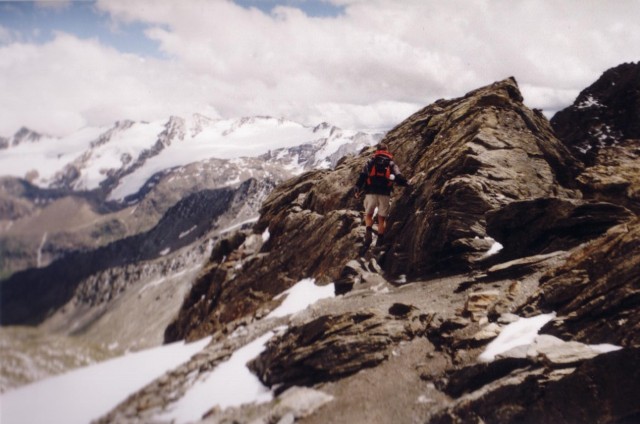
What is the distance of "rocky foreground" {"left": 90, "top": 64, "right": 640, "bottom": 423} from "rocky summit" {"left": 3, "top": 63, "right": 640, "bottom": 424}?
66 millimetres

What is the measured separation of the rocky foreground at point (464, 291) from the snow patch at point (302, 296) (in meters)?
1.10

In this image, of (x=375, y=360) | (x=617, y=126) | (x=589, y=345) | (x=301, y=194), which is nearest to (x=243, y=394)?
(x=375, y=360)

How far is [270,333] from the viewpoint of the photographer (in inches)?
906

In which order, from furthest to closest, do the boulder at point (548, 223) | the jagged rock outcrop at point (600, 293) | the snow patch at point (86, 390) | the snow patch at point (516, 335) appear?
the snow patch at point (86, 390)
the boulder at point (548, 223)
the snow patch at point (516, 335)
the jagged rock outcrop at point (600, 293)

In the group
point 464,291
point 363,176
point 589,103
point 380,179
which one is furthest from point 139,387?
point 589,103

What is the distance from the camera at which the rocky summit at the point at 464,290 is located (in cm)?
1151

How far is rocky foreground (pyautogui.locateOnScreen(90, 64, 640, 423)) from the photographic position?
1141cm

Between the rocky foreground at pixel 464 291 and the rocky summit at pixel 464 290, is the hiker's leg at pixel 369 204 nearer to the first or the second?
the rocky summit at pixel 464 290

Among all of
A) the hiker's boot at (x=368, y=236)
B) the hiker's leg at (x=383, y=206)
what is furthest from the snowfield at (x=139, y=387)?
the hiker's leg at (x=383, y=206)

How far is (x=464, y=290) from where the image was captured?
730 inches

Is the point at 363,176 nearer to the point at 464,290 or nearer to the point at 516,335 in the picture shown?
the point at 464,290

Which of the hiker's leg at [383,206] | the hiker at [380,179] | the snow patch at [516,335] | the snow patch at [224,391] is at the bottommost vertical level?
the snow patch at [224,391]

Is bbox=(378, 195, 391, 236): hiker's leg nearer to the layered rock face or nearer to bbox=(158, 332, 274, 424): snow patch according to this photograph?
the layered rock face

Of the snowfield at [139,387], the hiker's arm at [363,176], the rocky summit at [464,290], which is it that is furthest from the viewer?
the hiker's arm at [363,176]
